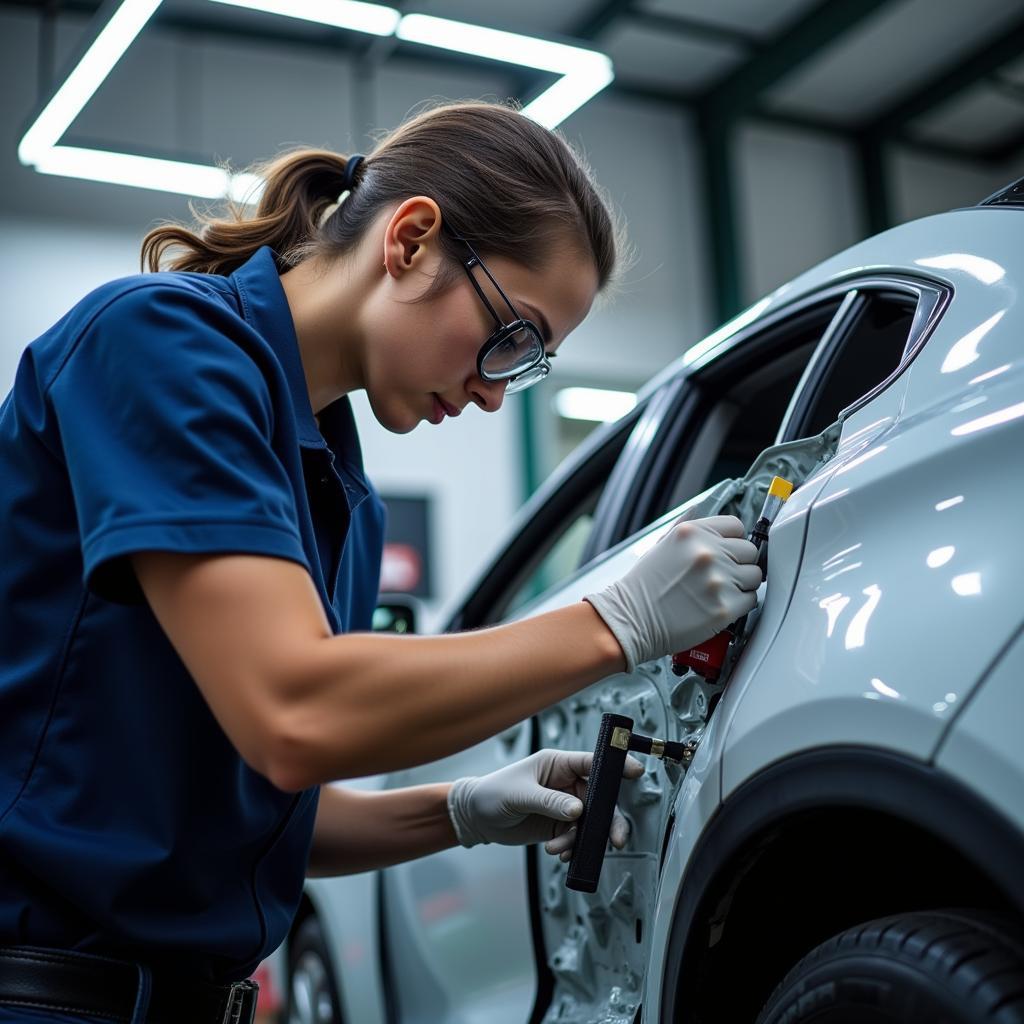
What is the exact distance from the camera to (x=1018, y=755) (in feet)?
2.73

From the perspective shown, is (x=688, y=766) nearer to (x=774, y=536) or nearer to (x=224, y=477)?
(x=774, y=536)

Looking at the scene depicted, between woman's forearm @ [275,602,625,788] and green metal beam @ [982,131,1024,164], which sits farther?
green metal beam @ [982,131,1024,164]

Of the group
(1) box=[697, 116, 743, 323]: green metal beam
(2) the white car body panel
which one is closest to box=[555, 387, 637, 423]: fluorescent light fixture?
(1) box=[697, 116, 743, 323]: green metal beam

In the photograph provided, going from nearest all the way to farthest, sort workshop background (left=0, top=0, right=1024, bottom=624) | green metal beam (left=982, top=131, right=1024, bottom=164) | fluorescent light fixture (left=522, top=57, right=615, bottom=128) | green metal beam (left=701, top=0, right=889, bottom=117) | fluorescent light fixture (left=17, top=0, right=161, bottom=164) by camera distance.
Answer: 1. fluorescent light fixture (left=17, top=0, right=161, bottom=164)
2. fluorescent light fixture (left=522, top=57, right=615, bottom=128)
3. workshop background (left=0, top=0, right=1024, bottom=624)
4. green metal beam (left=701, top=0, right=889, bottom=117)
5. green metal beam (left=982, top=131, right=1024, bottom=164)

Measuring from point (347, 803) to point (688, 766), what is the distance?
22.8 inches

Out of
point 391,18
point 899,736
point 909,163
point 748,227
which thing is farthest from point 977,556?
point 909,163

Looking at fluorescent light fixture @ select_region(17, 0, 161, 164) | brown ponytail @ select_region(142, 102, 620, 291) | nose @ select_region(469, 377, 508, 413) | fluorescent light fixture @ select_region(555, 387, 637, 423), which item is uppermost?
fluorescent light fixture @ select_region(17, 0, 161, 164)

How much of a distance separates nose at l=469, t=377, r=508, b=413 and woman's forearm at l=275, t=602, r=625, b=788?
1.12ft

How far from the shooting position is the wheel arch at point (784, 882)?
1.05 meters

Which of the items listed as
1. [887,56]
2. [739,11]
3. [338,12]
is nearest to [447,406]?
[338,12]

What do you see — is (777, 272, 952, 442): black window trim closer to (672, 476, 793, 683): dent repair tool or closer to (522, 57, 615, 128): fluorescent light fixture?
(672, 476, 793, 683): dent repair tool

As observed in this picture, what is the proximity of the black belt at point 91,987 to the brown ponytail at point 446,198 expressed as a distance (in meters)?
0.76

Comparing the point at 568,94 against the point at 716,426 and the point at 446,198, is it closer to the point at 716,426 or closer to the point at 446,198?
the point at 716,426

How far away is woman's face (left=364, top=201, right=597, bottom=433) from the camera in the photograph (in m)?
1.27
